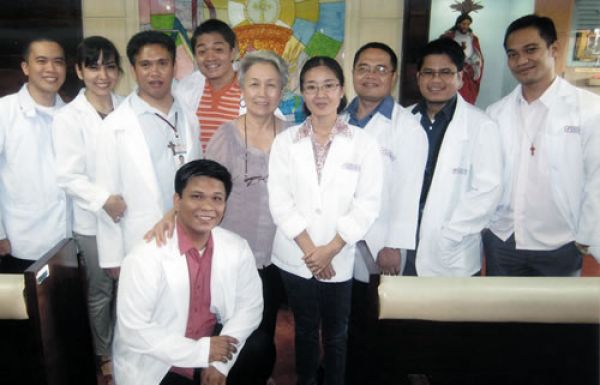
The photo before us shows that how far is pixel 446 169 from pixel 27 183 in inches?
71.4

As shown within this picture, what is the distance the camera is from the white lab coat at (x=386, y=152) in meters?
1.93

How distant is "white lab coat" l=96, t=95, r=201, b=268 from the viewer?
6.22 feet

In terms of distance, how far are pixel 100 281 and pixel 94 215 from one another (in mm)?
307

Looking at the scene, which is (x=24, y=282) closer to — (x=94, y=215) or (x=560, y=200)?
(x=94, y=215)

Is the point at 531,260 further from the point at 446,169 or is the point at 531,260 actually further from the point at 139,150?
the point at 139,150

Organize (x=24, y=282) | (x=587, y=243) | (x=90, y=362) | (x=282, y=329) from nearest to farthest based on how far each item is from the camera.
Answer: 1. (x=24, y=282)
2. (x=90, y=362)
3. (x=587, y=243)
4. (x=282, y=329)

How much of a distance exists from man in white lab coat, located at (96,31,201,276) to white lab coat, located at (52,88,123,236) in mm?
60

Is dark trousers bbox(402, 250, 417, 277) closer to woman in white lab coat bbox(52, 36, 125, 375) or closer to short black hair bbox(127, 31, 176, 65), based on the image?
woman in white lab coat bbox(52, 36, 125, 375)

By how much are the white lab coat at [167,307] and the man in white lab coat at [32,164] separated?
2.59 feet

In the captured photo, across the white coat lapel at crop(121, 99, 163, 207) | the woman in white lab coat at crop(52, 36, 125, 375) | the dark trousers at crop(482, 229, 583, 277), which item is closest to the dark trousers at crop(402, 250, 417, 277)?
the dark trousers at crop(482, 229, 583, 277)

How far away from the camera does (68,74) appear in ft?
10.7

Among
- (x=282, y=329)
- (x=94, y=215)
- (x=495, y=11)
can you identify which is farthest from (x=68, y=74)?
(x=495, y=11)

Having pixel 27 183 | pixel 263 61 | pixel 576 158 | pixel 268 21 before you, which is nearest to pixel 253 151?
pixel 263 61

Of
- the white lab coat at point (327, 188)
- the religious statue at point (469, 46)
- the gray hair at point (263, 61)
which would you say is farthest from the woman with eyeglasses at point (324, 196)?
the religious statue at point (469, 46)
